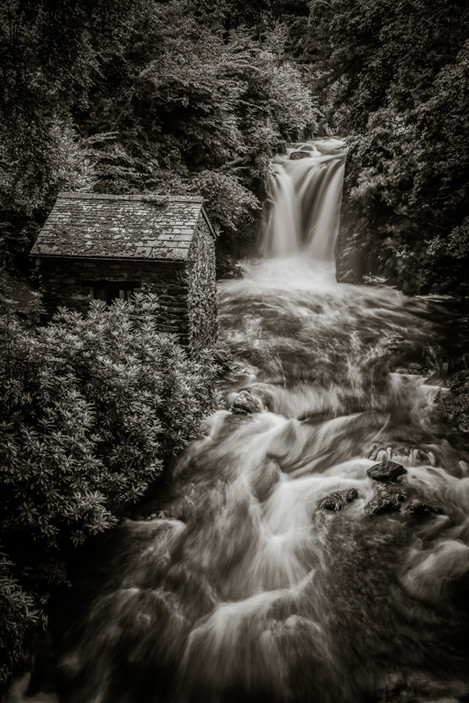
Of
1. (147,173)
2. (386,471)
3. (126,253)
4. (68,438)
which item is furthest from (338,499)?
(147,173)

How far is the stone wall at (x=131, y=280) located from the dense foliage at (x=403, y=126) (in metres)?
5.35

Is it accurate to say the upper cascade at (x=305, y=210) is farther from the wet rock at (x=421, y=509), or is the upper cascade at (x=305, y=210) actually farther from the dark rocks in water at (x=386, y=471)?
the wet rock at (x=421, y=509)

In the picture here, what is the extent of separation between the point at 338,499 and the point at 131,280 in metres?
5.20

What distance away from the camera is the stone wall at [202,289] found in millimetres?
7922

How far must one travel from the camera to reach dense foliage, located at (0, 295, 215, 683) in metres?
3.99

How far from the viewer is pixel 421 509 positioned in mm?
5449

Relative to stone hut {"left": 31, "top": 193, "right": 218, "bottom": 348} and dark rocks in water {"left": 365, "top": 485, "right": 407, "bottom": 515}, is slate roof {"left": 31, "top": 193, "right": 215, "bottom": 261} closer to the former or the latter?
stone hut {"left": 31, "top": 193, "right": 218, "bottom": 348}

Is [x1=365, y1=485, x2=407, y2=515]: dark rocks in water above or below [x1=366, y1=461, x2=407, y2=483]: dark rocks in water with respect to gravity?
below

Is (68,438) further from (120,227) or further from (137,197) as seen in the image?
(137,197)

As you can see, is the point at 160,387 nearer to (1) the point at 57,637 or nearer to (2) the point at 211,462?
(2) the point at 211,462

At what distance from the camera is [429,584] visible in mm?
4598

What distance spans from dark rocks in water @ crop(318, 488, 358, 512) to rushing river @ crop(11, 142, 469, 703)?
0.02 m

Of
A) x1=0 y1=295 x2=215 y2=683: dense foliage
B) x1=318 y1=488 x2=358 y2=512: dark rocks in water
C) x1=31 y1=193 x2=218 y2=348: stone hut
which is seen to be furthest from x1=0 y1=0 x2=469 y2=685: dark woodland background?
x1=318 y1=488 x2=358 y2=512: dark rocks in water

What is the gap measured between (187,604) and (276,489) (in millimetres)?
2212
